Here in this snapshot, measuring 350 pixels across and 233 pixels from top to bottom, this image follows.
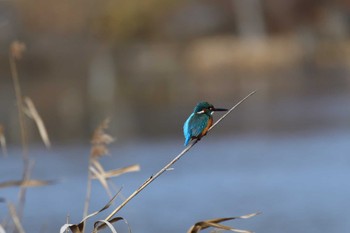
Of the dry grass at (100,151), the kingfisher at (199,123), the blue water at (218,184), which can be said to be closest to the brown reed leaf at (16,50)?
the dry grass at (100,151)

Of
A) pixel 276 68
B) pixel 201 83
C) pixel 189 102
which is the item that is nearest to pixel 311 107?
pixel 189 102

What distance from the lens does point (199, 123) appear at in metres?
3.21

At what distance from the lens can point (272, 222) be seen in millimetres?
7762

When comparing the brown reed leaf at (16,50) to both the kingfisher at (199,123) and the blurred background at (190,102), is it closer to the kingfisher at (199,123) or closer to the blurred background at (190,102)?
the kingfisher at (199,123)

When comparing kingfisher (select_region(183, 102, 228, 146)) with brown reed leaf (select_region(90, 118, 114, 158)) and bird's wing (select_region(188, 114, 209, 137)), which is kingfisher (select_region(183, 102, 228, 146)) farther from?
brown reed leaf (select_region(90, 118, 114, 158))

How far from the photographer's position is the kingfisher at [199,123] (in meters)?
3.17

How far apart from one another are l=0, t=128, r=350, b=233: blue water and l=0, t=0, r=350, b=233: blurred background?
2 centimetres

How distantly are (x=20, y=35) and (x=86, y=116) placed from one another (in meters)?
10.4

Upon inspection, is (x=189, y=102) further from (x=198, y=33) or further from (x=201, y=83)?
(x=198, y=33)

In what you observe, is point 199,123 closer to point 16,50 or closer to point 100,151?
point 100,151

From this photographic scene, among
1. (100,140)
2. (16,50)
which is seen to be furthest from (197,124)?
(16,50)

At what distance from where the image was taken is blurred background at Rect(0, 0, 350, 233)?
8.86 m

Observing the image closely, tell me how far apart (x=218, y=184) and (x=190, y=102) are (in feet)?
23.5

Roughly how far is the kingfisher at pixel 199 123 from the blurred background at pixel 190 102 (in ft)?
7.38
